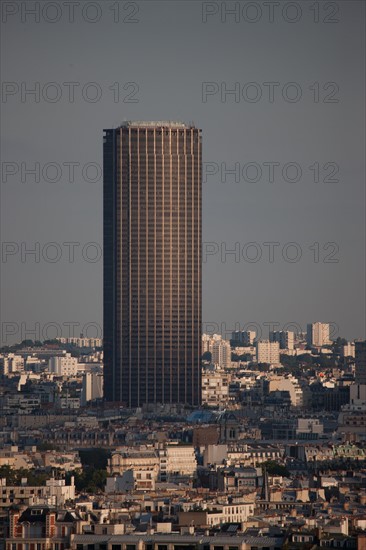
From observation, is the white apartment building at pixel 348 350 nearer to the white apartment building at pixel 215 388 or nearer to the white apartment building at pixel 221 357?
the white apartment building at pixel 215 388

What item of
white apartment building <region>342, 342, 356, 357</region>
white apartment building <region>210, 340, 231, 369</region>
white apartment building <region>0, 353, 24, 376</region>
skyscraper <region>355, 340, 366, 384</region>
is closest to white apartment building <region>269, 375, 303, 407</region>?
skyscraper <region>355, 340, 366, 384</region>

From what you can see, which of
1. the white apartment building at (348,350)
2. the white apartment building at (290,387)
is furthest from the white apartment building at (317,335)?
the white apartment building at (290,387)

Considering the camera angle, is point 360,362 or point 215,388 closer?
point 360,362

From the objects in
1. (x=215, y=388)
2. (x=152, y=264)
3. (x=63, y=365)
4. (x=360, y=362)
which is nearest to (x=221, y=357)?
(x=63, y=365)

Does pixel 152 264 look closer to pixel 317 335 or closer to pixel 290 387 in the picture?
pixel 290 387

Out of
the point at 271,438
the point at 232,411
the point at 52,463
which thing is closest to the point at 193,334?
the point at 232,411

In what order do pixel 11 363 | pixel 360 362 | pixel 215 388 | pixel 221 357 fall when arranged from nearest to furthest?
pixel 360 362 → pixel 215 388 → pixel 11 363 → pixel 221 357

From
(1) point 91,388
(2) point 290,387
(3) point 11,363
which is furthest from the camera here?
(3) point 11,363

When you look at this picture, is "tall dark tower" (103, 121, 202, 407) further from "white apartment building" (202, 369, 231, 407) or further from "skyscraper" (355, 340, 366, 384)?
"skyscraper" (355, 340, 366, 384)
